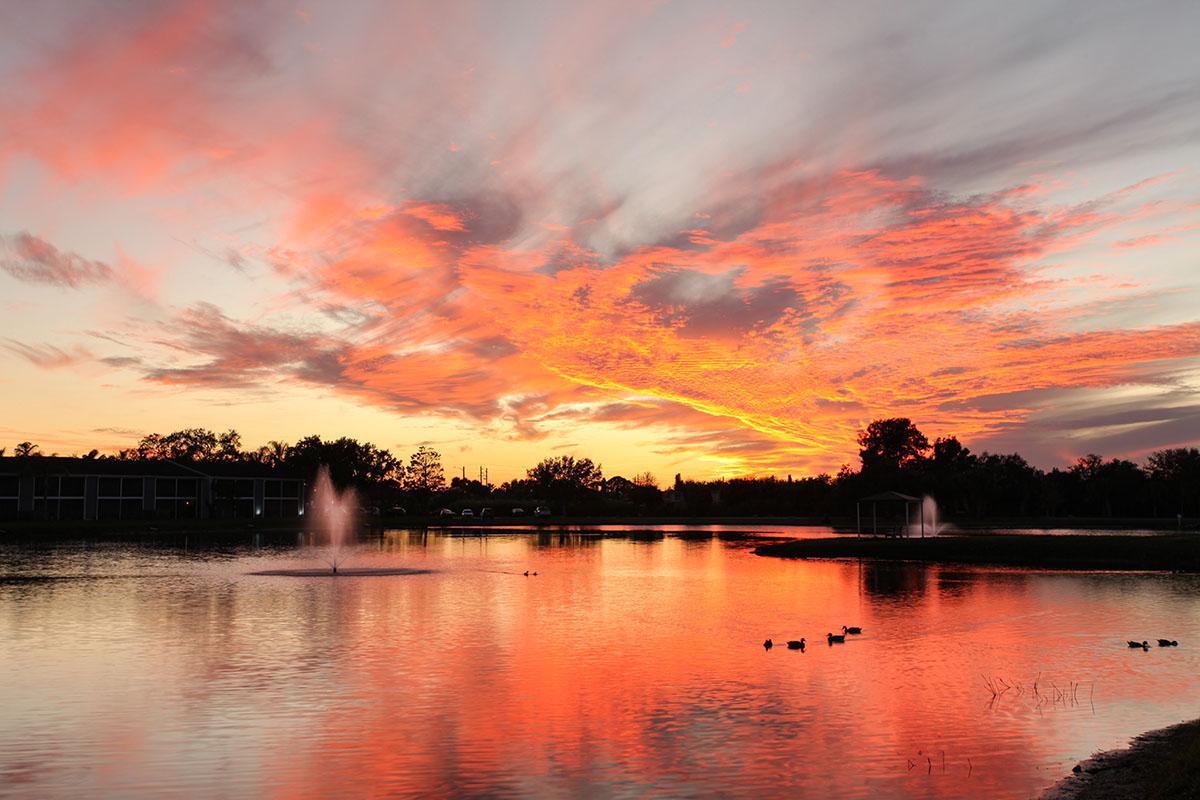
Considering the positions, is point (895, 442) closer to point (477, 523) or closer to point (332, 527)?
point (477, 523)

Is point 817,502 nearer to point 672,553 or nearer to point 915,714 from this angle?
point 672,553

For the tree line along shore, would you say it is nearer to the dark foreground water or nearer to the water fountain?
the water fountain

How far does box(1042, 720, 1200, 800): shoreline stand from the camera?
1323 cm

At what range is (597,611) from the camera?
40062mm

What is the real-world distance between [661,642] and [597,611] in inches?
338

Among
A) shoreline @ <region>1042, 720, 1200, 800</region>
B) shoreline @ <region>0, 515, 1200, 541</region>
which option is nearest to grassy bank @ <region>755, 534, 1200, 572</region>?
shoreline @ <region>0, 515, 1200, 541</region>

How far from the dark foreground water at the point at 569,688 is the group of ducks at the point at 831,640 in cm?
49

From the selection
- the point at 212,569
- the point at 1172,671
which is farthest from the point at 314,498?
the point at 1172,671

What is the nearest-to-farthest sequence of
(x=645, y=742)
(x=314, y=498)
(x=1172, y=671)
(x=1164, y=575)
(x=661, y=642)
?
(x=645, y=742)
(x=1172, y=671)
(x=661, y=642)
(x=1164, y=575)
(x=314, y=498)

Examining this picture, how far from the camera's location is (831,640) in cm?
3130

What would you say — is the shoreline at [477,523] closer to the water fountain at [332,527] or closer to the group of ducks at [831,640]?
the water fountain at [332,527]

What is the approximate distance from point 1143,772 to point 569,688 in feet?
43.0

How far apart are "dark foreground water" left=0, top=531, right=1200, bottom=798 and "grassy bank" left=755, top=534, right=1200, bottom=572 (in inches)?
608

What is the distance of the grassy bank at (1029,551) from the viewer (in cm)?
6241
